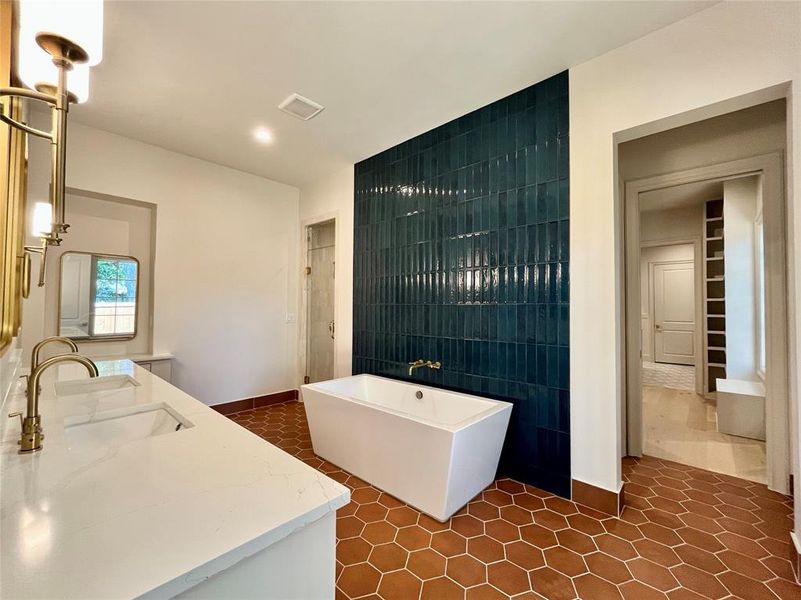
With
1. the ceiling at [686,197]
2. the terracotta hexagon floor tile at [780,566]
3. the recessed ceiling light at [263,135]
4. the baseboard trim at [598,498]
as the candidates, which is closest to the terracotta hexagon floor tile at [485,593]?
the baseboard trim at [598,498]

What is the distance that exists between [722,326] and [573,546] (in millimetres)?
4304

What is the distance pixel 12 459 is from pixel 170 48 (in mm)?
2311

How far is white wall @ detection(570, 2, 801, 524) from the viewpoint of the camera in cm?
164

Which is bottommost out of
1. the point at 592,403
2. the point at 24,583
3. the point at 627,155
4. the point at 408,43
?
the point at 592,403

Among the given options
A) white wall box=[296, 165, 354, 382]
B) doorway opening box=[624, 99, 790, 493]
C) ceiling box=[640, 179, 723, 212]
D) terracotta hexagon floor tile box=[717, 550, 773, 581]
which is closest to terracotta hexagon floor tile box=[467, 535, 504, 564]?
terracotta hexagon floor tile box=[717, 550, 773, 581]

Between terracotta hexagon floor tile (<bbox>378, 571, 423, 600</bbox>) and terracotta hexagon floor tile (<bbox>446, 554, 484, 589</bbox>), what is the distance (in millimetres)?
170

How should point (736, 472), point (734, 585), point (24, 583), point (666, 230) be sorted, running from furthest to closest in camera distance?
point (666, 230)
point (736, 472)
point (734, 585)
point (24, 583)

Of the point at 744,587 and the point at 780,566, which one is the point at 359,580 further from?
the point at 780,566

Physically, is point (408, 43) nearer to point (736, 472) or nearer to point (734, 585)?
point (734, 585)

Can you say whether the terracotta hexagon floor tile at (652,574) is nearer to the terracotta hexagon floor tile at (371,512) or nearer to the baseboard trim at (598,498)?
the baseboard trim at (598,498)

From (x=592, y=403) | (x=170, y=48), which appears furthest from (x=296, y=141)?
(x=592, y=403)

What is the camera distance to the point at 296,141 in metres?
3.25

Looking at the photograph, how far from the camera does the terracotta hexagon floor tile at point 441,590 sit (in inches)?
56.7

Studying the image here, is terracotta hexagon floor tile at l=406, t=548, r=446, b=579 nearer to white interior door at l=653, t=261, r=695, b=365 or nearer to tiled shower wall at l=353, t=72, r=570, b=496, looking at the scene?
tiled shower wall at l=353, t=72, r=570, b=496
